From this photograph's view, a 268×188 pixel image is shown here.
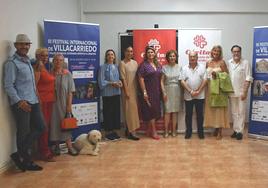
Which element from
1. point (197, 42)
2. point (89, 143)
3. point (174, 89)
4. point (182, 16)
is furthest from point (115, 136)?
point (182, 16)

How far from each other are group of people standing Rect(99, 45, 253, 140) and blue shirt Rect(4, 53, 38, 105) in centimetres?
155

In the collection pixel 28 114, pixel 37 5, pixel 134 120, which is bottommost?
pixel 134 120

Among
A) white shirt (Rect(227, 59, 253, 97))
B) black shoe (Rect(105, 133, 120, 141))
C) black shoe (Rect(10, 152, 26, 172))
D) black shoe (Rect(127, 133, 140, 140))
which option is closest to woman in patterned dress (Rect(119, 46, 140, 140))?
black shoe (Rect(127, 133, 140, 140))

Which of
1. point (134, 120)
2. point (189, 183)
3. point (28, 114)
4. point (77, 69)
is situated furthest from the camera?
point (134, 120)

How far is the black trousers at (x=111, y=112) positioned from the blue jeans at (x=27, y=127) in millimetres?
1474

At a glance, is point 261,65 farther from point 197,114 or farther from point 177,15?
point 177,15

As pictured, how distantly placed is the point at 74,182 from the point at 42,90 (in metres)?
1.29

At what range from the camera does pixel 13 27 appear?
4.01m

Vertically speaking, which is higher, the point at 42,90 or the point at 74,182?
the point at 42,90

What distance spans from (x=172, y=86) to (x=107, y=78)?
1096mm

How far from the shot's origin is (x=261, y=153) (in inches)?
180

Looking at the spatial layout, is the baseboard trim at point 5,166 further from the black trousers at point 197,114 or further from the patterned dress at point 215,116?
the patterned dress at point 215,116

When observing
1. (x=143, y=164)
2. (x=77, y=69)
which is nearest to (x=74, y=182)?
(x=143, y=164)

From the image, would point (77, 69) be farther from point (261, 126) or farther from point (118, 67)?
point (261, 126)
